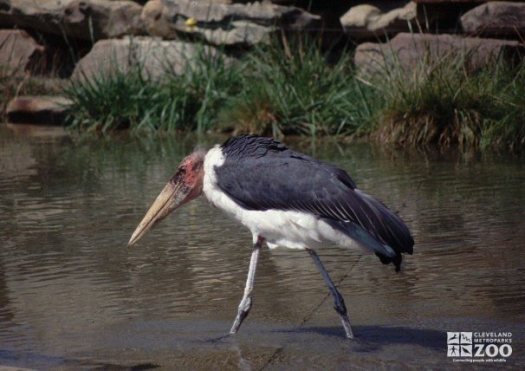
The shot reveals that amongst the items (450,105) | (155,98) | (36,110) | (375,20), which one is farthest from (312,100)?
(36,110)

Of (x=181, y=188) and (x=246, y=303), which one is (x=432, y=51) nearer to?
(x=181, y=188)

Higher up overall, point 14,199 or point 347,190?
point 347,190

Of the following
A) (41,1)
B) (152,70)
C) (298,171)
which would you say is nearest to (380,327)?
(298,171)

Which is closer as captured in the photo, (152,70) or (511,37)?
(511,37)

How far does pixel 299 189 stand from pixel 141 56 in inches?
406

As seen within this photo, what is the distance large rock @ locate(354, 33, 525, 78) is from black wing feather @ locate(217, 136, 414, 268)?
6666 mm

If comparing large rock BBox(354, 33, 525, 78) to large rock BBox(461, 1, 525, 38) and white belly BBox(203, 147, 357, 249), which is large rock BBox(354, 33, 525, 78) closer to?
large rock BBox(461, 1, 525, 38)

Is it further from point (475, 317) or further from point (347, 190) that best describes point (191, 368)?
point (475, 317)

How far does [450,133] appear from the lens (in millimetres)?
11773

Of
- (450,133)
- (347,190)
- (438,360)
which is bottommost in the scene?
(450,133)

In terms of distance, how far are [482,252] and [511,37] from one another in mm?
6728

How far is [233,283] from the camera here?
22.1 feet

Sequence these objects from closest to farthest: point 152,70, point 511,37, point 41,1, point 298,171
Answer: point 298,171 < point 511,37 < point 152,70 < point 41,1

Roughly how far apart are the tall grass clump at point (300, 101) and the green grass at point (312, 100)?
0.5 inches
